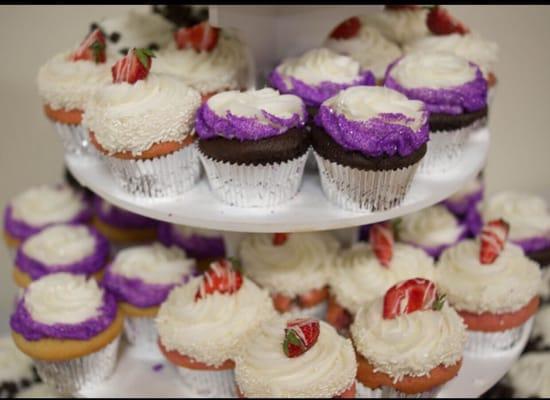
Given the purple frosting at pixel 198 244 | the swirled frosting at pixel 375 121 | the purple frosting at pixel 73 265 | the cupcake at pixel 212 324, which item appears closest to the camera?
the swirled frosting at pixel 375 121

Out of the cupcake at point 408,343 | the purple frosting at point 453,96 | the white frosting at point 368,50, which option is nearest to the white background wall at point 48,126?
the purple frosting at point 453,96

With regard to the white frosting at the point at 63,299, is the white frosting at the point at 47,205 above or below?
below

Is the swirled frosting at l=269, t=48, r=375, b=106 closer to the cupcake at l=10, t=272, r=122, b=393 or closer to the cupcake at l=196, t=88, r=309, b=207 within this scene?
the cupcake at l=196, t=88, r=309, b=207

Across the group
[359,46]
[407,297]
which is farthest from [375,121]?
[359,46]

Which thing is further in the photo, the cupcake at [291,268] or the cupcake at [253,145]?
the cupcake at [291,268]

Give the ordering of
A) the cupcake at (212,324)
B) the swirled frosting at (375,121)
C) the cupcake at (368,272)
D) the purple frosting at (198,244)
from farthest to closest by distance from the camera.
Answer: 1. the purple frosting at (198,244)
2. the cupcake at (368,272)
3. the cupcake at (212,324)
4. the swirled frosting at (375,121)

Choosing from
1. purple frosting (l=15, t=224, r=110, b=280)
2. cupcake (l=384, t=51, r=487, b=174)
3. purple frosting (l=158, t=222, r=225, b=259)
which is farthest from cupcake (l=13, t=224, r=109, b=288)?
cupcake (l=384, t=51, r=487, b=174)

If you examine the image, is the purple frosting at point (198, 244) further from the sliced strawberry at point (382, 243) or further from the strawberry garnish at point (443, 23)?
the strawberry garnish at point (443, 23)

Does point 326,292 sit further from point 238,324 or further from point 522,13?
point 522,13

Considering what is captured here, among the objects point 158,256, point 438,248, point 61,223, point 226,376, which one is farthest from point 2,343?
point 438,248
